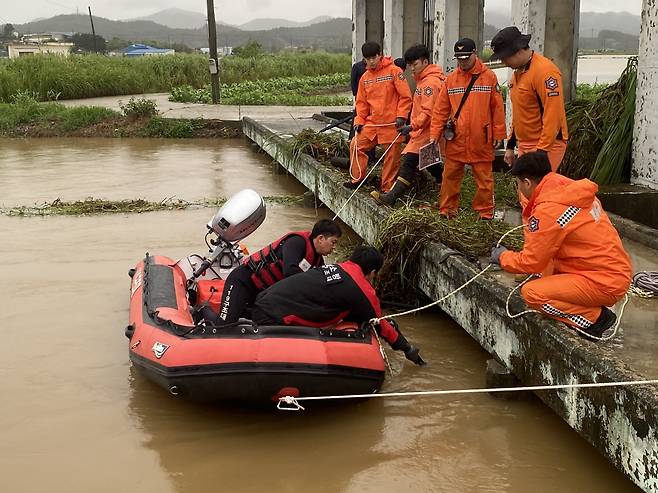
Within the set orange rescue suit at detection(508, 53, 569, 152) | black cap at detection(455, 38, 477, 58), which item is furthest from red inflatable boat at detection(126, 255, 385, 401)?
black cap at detection(455, 38, 477, 58)

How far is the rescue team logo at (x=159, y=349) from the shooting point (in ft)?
16.0

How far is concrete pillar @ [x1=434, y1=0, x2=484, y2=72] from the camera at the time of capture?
12227 millimetres

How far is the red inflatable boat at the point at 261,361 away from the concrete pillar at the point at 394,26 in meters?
10.5

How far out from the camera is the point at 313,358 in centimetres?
466

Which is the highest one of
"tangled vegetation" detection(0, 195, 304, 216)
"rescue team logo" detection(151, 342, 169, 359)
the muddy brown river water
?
"rescue team logo" detection(151, 342, 169, 359)

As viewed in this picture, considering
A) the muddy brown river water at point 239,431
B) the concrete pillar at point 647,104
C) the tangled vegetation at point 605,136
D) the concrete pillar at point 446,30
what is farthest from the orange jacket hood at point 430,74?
the concrete pillar at point 446,30

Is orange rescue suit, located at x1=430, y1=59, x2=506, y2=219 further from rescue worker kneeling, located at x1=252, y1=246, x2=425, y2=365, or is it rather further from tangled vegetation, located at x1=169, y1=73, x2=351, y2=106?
tangled vegetation, located at x1=169, y1=73, x2=351, y2=106

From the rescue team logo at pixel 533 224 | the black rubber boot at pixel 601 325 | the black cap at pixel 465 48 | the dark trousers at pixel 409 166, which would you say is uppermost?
the black cap at pixel 465 48

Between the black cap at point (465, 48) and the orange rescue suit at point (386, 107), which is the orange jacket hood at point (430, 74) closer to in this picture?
the orange rescue suit at point (386, 107)

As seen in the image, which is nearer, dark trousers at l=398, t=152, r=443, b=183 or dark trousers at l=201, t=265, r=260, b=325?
dark trousers at l=201, t=265, r=260, b=325

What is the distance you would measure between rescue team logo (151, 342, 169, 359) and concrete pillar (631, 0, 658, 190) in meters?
4.80

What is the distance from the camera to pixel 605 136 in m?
8.14

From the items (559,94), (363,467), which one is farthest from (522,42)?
(363,467)

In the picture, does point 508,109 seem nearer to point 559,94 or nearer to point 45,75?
point 559,94
